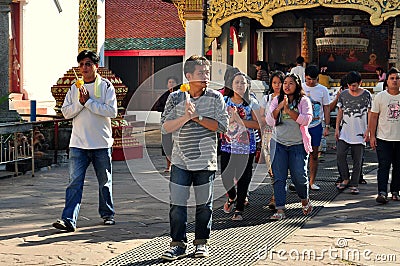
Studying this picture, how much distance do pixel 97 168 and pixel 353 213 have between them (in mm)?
3035

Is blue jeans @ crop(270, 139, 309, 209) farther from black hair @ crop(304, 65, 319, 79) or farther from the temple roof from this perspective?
the temple roof

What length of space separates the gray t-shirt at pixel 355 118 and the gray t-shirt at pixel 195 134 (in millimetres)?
4308

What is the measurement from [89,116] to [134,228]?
1243 mm

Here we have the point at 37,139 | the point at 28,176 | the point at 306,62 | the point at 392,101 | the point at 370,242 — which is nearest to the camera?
the point at 370,242

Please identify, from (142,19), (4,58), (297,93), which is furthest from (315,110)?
(142,19)

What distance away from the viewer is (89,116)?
7.80 metres

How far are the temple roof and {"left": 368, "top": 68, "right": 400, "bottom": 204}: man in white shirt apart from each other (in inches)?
737

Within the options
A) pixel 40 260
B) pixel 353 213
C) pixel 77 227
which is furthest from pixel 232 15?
pixel 40 260

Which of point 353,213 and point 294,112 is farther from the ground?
point 294,112

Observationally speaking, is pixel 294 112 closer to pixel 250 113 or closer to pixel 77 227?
pixel 250 113

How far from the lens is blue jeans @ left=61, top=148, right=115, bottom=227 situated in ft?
25.1

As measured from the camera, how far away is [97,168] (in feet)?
26.2

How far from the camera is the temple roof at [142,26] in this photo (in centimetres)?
2847

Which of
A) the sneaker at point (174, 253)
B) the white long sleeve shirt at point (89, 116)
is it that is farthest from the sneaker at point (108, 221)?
the sneaker at point (174, 253)
